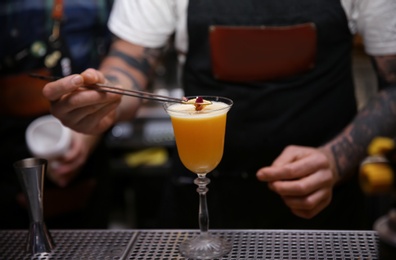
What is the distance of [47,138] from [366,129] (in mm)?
1330

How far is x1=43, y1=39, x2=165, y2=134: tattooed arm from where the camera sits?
173 cm

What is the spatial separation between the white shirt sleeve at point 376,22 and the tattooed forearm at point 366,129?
6.5 inches

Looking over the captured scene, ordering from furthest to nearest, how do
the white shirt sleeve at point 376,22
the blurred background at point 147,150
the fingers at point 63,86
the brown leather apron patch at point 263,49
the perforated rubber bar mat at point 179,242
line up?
the blurred background at point 147,150 → the brown leather apron patch at point 263,49 → the white shirt sleeve at point 376,22 → the fingers at point 63,86 → the perforated rubber bar mat at point 179,242

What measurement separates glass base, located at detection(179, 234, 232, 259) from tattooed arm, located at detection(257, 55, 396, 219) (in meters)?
0.25

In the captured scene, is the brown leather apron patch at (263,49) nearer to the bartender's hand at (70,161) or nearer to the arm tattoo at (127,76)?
the arm tattoo at (127,76)

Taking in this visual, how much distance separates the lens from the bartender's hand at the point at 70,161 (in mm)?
2557

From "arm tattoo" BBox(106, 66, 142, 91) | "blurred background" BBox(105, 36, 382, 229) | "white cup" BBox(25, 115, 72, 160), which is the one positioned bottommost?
"blurred background" BBox(105, 36, 382, 229)

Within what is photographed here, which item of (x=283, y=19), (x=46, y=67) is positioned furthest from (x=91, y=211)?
(x=283, y=19)

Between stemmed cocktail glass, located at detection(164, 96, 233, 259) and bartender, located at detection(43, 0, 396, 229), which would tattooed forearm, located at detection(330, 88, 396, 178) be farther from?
stemmed cocktail glass, located at detection(164, 96, 233, 259)

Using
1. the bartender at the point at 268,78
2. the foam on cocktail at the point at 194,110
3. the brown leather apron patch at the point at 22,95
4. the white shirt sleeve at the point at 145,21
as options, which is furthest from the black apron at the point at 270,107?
the brown leather apron patch at the point at 22,95

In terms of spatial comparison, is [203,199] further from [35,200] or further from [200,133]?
[35,200]

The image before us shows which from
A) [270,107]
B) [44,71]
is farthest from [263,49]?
[44,71]

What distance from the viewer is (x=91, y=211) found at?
3037mm

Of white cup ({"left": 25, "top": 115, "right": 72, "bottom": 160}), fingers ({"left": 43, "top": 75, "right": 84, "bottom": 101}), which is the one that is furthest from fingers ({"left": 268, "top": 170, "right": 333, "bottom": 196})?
white cup ({"left": 25, "top": 115, "right": 72, "bottom": 160})
